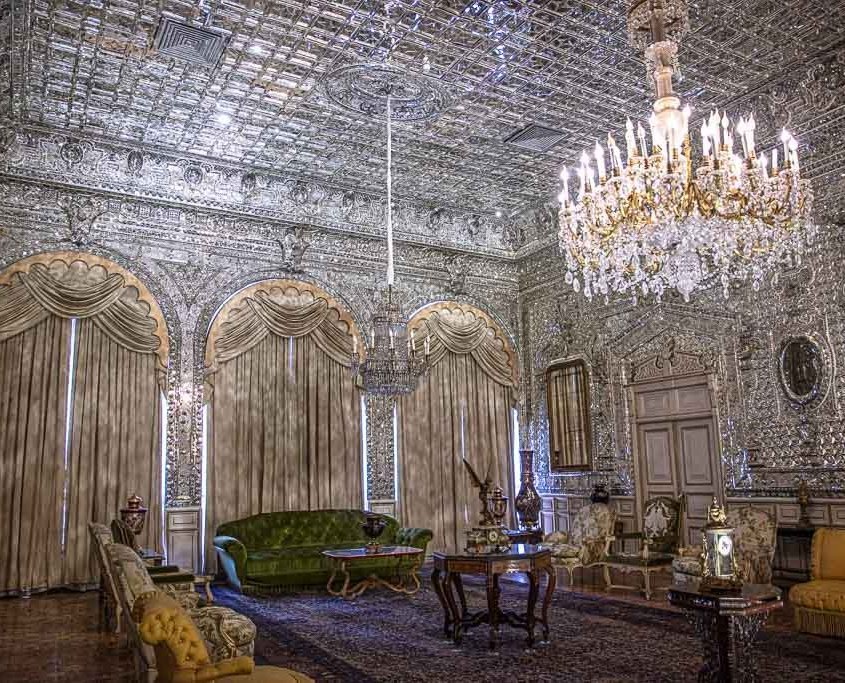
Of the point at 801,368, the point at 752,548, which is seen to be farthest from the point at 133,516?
the point at 801,368

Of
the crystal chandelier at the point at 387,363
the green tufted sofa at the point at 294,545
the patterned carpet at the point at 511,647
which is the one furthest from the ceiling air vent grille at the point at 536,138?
the patterned carpet at the point at 511,647

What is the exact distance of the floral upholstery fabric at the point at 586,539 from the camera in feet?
26.2

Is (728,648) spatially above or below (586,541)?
below

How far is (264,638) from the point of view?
5793 millimetres

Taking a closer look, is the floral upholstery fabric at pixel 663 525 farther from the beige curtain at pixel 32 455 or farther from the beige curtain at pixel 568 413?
the beige curtain at pixel 32 455

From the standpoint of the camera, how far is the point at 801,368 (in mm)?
7445

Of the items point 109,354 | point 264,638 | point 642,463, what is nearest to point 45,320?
point 109,354

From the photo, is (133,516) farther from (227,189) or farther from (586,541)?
(586,541)

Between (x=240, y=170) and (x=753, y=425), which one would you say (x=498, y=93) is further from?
(x=753, y=425)

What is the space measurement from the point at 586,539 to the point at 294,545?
11.3 ft

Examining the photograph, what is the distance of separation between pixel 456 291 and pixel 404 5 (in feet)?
17.8

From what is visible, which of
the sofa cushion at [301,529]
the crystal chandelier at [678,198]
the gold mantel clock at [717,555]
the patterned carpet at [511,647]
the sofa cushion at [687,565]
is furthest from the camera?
the sofa cushion at [301,529]

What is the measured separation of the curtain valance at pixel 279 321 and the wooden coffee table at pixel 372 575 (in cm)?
289

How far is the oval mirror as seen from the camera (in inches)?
287
